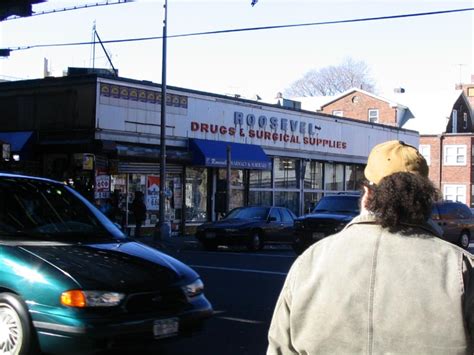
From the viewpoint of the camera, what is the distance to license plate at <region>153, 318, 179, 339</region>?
5430 millimetres

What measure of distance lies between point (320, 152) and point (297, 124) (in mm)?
2262

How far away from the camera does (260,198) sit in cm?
2766

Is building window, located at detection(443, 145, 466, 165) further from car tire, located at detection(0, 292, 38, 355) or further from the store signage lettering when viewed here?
car tire, located at detection(0, 292, 38, 355)

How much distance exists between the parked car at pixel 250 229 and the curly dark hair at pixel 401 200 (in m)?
16.3

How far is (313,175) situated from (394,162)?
28.7 metres

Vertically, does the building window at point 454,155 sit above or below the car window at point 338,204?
above

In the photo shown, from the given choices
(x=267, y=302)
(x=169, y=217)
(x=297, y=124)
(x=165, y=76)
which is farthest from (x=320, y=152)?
(x=267, y=302)

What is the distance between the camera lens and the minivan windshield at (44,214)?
6039mm

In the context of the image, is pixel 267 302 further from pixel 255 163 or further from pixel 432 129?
pixel 432 129

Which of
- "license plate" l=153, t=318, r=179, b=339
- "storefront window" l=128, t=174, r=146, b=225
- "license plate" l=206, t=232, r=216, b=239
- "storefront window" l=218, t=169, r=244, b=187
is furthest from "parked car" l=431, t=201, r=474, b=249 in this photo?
"license plate" l=153, t=318, r=179, b=339

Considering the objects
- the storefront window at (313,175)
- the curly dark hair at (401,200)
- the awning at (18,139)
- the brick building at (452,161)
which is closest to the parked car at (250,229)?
the awning at (18,139)

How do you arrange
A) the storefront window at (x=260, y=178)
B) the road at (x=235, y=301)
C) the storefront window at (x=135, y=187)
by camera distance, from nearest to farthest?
the road at (x=235, y=301), the storefront window at (x=135, y=187), the storefront window at (x=260, y=178)

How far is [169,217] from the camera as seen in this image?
2366 centimetres

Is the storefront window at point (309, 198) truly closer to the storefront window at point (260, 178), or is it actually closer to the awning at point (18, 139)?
the storefront window at point (260, 178)
